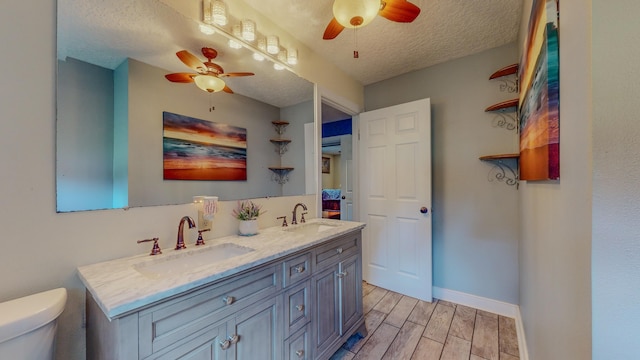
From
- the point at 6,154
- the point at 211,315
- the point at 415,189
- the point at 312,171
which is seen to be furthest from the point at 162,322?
the point at 415,189

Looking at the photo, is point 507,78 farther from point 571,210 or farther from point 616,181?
point 616,181

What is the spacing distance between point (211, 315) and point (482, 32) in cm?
276

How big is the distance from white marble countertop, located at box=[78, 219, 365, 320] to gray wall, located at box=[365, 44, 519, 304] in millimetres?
1719

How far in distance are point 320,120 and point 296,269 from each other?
1.45m

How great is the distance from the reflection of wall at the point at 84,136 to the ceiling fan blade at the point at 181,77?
264mm

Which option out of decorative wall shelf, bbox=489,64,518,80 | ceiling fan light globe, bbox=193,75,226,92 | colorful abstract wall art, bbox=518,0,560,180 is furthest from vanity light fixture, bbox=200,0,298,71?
decorative wall shelf, bbox=489,64,518,80

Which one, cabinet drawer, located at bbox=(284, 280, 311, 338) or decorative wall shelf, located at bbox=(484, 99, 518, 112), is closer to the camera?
cabinet drawer, located at bbox=(284, 280, 311, 338)

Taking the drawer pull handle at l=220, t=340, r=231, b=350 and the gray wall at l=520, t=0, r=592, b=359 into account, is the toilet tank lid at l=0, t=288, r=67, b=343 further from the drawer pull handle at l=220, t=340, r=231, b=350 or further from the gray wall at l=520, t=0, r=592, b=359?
the gray wall at l=520, t=0, r=592, b=359

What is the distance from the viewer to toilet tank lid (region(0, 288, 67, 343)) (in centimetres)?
70

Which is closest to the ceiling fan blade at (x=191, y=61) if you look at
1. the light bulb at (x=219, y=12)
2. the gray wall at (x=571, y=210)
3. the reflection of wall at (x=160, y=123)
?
the reflection of wall at (x=160, y=123)

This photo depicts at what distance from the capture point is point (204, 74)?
4.99ft

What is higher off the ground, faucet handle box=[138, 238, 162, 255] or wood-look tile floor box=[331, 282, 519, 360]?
faucet handle box=[138, 238, 162, 255]

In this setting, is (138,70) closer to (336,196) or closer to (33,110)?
(33,110)

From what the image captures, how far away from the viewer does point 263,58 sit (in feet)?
6.08
